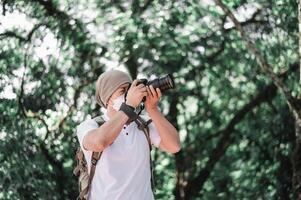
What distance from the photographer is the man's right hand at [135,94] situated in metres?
2.59

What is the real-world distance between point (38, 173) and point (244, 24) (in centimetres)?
263

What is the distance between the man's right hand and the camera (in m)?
2.59

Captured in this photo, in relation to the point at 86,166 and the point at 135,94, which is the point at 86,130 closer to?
the point at 86,166

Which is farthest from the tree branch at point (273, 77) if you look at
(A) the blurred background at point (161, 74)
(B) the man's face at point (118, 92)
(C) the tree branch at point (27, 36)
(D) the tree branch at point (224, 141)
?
(B) the man's face at point (118, 92)

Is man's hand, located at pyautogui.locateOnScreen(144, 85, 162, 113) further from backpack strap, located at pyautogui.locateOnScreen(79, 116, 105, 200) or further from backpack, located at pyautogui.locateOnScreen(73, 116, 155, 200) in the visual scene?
backpack strap, located at pyautogui.locateOnScreen(79, 116, 105, 200)

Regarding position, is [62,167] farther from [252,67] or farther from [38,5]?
[252,67]

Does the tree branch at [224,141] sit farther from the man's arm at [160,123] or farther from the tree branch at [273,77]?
the man's arm at [160,123]

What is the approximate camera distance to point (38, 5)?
7.18m

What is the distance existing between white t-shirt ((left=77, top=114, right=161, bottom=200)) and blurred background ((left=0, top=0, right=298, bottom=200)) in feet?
14.0

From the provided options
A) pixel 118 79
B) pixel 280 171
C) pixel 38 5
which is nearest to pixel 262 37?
pixel 280 171

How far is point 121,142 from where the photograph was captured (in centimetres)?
263

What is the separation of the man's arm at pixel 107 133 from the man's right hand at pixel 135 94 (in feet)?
0.20

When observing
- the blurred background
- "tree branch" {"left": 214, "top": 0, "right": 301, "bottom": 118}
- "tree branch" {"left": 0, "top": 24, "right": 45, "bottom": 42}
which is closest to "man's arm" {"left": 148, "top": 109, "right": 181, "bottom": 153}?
"tree branch" {"left": 214, "top": 0, "right": 301, "bottom": 118}

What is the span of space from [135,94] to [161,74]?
4.34 meters
